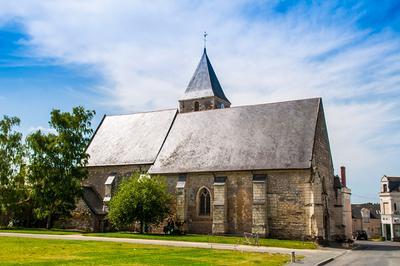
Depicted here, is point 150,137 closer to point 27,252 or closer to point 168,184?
point 168,184

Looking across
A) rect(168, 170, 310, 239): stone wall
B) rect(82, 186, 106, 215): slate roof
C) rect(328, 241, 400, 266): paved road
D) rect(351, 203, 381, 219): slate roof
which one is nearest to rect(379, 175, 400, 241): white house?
rect(351, 203, 381, 219): slate roof

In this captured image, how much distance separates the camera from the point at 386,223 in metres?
57.0

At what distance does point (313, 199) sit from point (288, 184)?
6.49 feet

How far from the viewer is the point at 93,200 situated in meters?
34.5

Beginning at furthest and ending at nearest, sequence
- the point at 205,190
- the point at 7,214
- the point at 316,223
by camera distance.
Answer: the point at 7,214
the point at 205,190
the point at 316,223

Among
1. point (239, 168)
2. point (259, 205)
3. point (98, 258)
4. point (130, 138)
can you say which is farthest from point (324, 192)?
point (98, 258)

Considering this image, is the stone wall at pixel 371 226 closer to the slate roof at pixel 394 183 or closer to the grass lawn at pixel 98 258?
the slate roof at pixel 394 183

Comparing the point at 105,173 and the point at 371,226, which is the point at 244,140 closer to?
the point at 105,173

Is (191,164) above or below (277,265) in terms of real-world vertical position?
above

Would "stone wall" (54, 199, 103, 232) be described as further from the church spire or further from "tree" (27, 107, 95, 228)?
the church spire

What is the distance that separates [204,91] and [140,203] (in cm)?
1638

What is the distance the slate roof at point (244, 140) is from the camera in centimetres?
2897

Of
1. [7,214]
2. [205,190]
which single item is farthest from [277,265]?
[7,214]

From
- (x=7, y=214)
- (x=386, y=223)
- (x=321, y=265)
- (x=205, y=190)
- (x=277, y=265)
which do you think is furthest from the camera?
(x=386, y=223)
